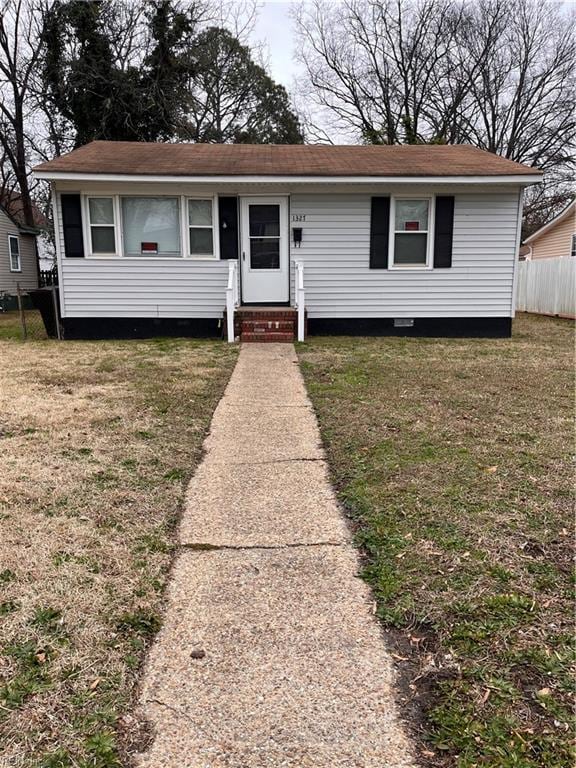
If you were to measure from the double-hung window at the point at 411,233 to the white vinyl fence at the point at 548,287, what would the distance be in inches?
266

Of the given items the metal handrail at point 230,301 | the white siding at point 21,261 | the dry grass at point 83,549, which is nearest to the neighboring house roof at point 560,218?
the metal handrail at point 230,301

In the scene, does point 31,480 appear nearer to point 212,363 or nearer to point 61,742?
point 61,742

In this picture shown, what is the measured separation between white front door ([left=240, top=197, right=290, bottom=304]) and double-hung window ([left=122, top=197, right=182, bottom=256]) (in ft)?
4.16

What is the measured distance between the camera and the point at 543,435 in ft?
14.6

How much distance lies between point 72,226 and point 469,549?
9730 millimetres

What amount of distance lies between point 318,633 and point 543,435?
3086 millimetres

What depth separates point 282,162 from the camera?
1105 cm

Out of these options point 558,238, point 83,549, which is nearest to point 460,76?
point 558,238

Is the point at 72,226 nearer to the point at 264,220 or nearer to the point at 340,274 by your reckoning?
the point at 264,220

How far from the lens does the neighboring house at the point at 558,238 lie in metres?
20.2

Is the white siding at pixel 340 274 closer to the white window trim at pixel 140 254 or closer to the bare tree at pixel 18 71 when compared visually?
the white window trim at pixel 140 254

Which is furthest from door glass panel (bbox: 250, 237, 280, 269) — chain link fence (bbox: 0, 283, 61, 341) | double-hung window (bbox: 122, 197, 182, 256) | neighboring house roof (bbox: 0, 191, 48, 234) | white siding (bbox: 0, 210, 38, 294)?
neighboring house roof (bbox: 0, 191, 48, 234)

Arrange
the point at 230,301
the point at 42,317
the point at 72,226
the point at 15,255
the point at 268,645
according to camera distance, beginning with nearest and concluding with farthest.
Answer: the point at 268,645, the point at 230,301, the point at 72,226, the point at 42,317, the point at 15,255

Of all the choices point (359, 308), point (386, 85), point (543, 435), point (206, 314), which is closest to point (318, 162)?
point (359, 308)
